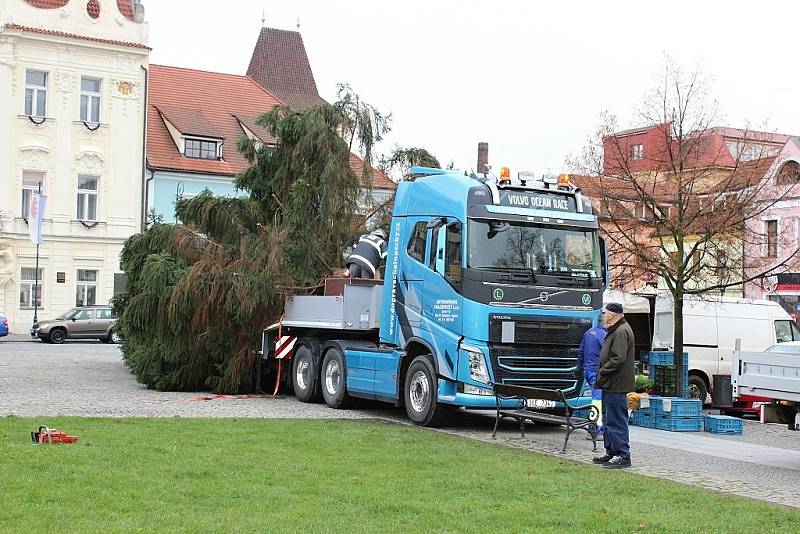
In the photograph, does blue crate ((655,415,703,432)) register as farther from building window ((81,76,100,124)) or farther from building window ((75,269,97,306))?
building window ((81,76,100,124))

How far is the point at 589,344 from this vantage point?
51.6ft

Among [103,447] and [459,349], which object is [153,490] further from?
[459,349]

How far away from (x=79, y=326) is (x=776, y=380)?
110 ft

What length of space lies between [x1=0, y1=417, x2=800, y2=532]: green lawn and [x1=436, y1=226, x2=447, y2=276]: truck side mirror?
3309 mm

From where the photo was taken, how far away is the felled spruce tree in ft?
68.6

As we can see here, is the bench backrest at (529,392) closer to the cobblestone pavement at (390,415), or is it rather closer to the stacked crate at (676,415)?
the cobblestone pavement at (390,415)

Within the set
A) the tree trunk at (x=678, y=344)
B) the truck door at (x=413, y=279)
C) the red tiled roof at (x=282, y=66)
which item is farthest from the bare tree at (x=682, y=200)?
the red tiled roof at (x=282, y=66)

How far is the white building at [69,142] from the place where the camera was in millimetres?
47406

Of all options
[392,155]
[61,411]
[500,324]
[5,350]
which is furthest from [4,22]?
[500,324]

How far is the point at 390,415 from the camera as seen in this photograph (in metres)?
18.6

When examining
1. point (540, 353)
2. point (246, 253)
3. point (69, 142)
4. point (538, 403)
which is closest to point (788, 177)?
point (540, 353)

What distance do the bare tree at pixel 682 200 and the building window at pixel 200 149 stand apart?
33115 mm

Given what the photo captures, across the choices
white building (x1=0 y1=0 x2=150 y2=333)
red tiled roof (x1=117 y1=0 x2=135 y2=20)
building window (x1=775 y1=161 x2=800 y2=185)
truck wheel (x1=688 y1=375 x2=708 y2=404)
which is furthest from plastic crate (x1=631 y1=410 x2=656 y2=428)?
red tiled roof (x1=117 y1=0 x2=135 y2=20)

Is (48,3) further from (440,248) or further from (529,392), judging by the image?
(529,392)
